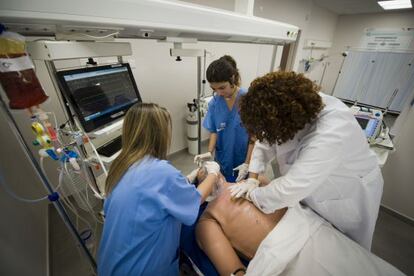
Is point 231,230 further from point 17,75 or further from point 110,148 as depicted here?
point 17,75

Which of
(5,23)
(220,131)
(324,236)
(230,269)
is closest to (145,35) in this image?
(5,23)

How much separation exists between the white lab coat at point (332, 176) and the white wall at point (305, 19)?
2.30 m

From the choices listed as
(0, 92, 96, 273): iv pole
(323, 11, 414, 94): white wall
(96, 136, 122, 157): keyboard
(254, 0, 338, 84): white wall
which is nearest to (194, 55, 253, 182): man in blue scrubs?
(96, 136, 122, 157): keyboard

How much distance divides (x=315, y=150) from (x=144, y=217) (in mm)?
755

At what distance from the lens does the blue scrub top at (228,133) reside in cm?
146

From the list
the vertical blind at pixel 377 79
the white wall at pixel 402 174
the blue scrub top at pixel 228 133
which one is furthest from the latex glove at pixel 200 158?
the vertical blind at pixel 377 79

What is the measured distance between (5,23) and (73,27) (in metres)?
0.20

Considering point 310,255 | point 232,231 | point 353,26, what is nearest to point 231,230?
point 232,231

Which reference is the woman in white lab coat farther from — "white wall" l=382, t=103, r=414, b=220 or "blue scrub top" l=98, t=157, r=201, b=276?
"white wall" l=382, t=103, r=414, b=220

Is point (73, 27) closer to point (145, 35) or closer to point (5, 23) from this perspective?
point (5, 23)

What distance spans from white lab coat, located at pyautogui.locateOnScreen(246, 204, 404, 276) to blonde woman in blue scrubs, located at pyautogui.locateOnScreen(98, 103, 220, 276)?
0.36 meters

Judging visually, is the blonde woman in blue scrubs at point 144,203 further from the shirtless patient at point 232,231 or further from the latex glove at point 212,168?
the latex glove at point 212,168

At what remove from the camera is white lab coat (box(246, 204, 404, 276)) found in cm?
71

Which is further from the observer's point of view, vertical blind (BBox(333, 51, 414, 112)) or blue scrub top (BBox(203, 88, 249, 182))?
vertical blind (BBox(333, 51, 414, 112))
